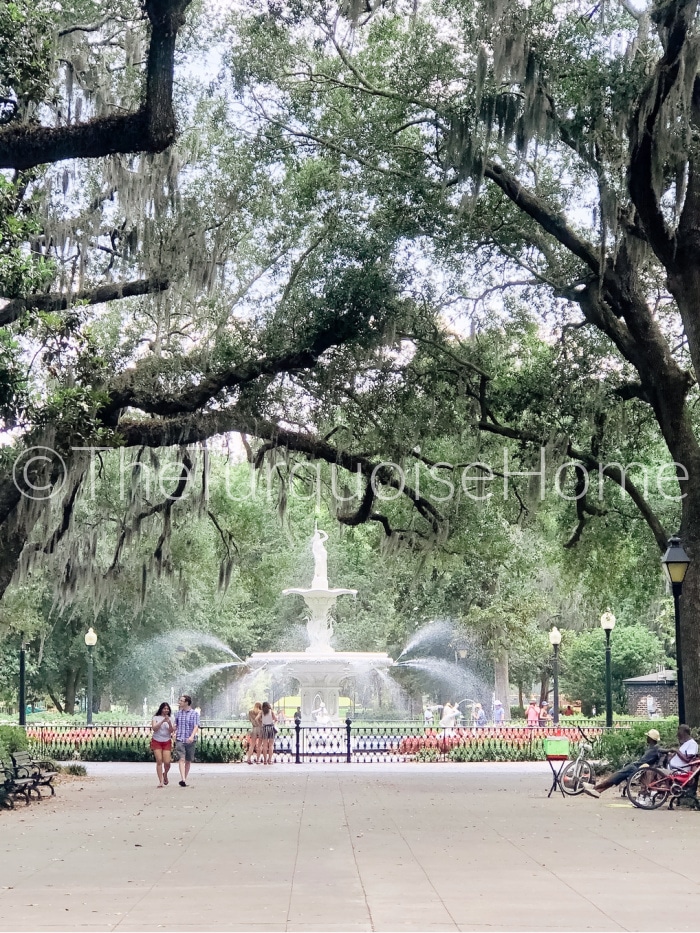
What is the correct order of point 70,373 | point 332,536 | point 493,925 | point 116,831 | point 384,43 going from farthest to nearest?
point 332,536
point 384,43
point 70,373
point 116,831
point 493,925

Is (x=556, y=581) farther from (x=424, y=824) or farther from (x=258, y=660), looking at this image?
(x=424, y=824)

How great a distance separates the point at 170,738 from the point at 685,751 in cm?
837

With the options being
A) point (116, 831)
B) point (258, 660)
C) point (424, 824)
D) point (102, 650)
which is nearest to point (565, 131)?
point (424, 824)

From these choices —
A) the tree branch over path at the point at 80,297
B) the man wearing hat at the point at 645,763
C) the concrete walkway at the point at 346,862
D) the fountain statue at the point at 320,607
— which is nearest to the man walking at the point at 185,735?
the concrete walkway at the point at 346,862

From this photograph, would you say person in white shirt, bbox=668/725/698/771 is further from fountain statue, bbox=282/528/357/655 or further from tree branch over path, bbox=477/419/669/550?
fountain statue, bbox=282/528/357/655

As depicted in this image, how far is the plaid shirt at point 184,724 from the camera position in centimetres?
2014

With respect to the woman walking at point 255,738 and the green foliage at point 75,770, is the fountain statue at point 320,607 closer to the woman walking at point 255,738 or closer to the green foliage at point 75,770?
the woman walking at point 255,738

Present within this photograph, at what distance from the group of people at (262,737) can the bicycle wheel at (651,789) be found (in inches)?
441

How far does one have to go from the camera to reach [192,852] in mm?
11086

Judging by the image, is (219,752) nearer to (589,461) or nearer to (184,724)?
(184,724)

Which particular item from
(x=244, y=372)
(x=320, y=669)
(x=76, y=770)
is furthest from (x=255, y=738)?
(x=244, y=372)

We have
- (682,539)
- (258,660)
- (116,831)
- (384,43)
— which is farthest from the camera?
(258,660)

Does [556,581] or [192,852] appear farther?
[556,581]

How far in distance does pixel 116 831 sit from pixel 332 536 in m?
44.9
